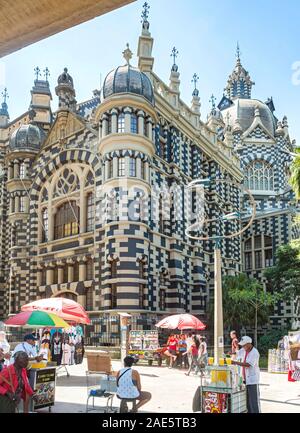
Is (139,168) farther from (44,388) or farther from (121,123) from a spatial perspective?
(44,388)

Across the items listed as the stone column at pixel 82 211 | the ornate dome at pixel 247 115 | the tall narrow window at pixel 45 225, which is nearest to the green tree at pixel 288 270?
the stone column at pixel 82 211

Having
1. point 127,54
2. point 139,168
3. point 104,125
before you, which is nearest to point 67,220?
point 139,168

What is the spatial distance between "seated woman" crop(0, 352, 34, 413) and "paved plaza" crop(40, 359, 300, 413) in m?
3.12

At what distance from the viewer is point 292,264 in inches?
1248

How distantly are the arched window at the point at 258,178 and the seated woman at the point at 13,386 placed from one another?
4166 centimetres

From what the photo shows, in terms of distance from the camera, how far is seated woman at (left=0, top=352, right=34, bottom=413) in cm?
802

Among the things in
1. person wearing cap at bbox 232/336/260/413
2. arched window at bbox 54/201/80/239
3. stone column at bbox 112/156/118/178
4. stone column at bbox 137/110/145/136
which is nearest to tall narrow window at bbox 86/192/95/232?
arched window at bbox 54/201/80/239

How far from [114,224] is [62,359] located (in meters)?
8.98

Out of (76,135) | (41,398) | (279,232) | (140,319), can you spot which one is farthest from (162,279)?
(41,398)

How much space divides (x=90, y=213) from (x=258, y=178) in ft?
75.0

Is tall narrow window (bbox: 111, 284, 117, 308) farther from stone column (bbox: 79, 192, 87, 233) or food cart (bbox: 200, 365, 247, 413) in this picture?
food cart (bbox: 200, 365, 247, 413)

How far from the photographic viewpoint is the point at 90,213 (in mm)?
30891
